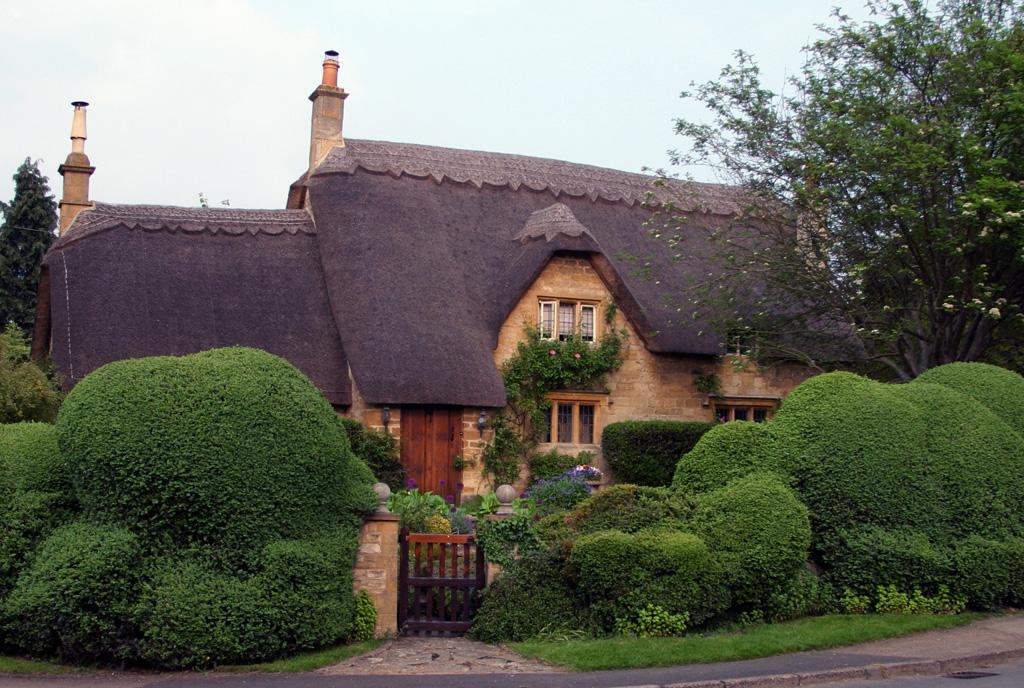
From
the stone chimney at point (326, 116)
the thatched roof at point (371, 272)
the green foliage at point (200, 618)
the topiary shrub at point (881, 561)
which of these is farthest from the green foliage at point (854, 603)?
the stone chimney at point (326, 116)

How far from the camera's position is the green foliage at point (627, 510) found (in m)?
12.6

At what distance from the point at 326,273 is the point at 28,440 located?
1103 centimetres

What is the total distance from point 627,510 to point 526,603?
5.30 ft

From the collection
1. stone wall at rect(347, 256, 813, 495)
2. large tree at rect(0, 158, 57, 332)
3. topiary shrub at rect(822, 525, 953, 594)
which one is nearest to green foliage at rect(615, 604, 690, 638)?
topiary shrub at rect(822, 525, 953, 594)

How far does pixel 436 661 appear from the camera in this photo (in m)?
11.0

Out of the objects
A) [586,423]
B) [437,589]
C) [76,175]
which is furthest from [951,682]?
[76,175]

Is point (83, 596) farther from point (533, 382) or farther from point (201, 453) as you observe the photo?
point (533, 382)

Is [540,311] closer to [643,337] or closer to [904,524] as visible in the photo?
[643,337]

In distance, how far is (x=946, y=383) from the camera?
1513 cm

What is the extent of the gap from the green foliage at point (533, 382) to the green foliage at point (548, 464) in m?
0.18

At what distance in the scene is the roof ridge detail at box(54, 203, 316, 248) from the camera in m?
22.4

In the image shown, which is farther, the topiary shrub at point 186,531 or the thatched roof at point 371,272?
the thatched roof at point 371,272

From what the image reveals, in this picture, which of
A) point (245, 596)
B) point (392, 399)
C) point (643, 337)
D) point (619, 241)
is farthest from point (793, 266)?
point (245, 596)

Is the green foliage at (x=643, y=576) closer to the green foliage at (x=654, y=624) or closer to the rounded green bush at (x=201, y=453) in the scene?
the green foliage at (x=654, y=624)
